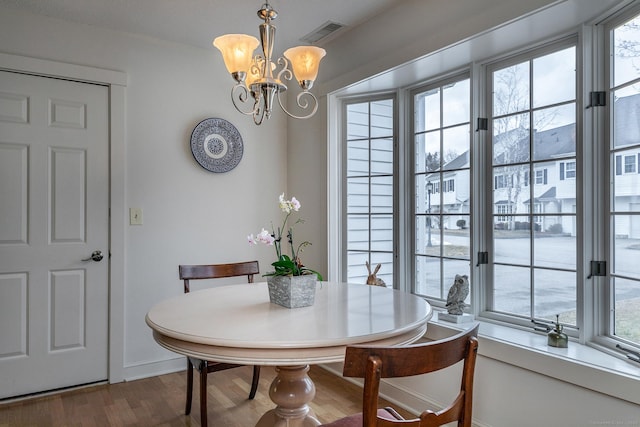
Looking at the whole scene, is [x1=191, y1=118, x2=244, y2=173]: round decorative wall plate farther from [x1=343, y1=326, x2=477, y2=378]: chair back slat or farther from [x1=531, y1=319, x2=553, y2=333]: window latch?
[x1=343, y1=326, x2=477, y2=378]: chair back slat

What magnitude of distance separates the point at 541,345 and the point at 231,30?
2.73 meters

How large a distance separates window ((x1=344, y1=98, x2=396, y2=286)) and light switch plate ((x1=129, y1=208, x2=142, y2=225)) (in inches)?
60.3

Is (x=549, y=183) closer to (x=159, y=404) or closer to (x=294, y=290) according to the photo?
(x=294, y=290)

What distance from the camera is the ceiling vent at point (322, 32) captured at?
2.92 m

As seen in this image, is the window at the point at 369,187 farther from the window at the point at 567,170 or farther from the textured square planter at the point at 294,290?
the textured square planter at the point at 294,290

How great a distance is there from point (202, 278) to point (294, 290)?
3.14ft

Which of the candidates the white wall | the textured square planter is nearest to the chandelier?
the textured square planter

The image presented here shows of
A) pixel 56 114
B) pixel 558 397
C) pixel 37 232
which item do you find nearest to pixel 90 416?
pixel 37 232

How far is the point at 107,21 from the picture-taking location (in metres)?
2.86

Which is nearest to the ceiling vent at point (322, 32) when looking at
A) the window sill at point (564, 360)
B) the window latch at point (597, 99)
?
the window latch at point (597, 99)

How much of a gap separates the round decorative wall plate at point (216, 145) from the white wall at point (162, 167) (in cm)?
6

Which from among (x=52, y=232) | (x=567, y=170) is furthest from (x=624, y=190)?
(x=52, y=232)

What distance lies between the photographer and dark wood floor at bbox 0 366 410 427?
239 centimetres

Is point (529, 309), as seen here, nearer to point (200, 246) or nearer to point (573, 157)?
point (573, 157)
